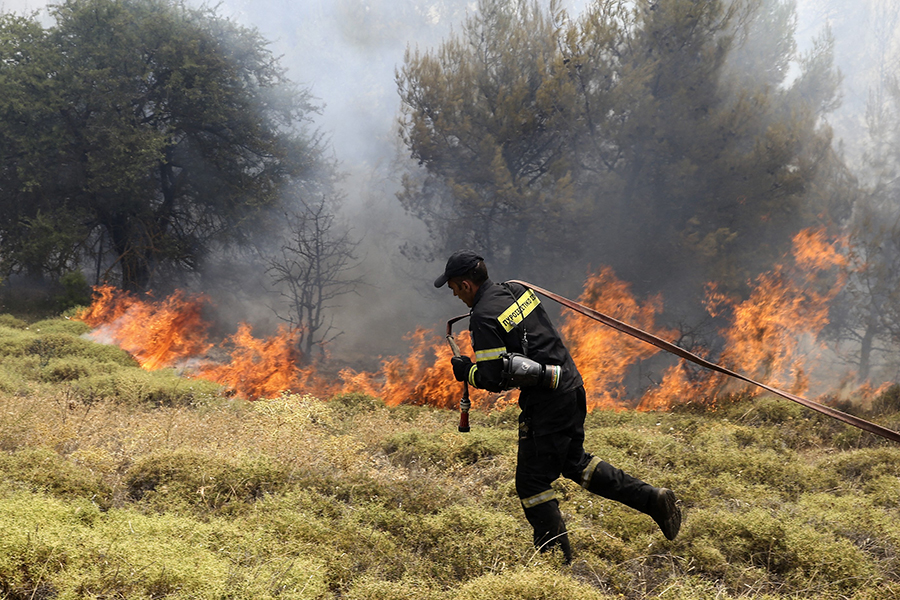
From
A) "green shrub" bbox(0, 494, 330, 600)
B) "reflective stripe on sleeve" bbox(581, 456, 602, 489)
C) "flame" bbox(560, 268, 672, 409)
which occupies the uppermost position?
"flame" bbox(560, 268, 672, 409)

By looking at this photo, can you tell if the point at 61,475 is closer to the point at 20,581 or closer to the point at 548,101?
the point at 20,581

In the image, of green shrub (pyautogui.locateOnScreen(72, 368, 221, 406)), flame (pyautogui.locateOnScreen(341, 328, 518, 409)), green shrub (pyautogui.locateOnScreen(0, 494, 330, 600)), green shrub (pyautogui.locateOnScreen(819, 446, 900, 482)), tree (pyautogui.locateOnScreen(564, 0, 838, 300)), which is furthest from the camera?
tree (pyautogui.locateOnScreen(564, 0, 838, 300))

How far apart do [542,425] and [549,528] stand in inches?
22.5

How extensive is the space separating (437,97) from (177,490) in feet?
43.1

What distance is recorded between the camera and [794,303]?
12805mm

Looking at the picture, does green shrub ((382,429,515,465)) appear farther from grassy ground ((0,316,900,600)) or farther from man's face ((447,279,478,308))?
man's face ((447,279,478,308))

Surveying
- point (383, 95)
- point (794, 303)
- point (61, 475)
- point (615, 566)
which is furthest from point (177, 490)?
point (383, 95)

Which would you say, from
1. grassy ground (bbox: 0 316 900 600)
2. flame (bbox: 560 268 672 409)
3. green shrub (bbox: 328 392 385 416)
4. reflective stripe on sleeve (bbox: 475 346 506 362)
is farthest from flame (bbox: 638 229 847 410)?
reflective stripe on sleeve (bbox: 475 346 506 362)

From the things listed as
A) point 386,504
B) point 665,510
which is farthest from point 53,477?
point 665,510

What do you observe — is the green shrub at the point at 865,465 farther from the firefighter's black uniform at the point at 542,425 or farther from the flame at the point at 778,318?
the flame at the point at 778,318

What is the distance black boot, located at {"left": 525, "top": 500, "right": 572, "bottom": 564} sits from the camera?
10.9ft

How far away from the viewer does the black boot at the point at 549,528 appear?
3.32 meters

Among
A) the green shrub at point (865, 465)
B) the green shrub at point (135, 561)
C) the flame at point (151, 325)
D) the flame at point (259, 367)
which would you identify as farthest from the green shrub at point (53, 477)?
the flame at point (151, 325)

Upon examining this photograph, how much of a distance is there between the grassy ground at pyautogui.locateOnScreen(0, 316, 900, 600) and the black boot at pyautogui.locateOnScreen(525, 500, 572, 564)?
0.37 feet
